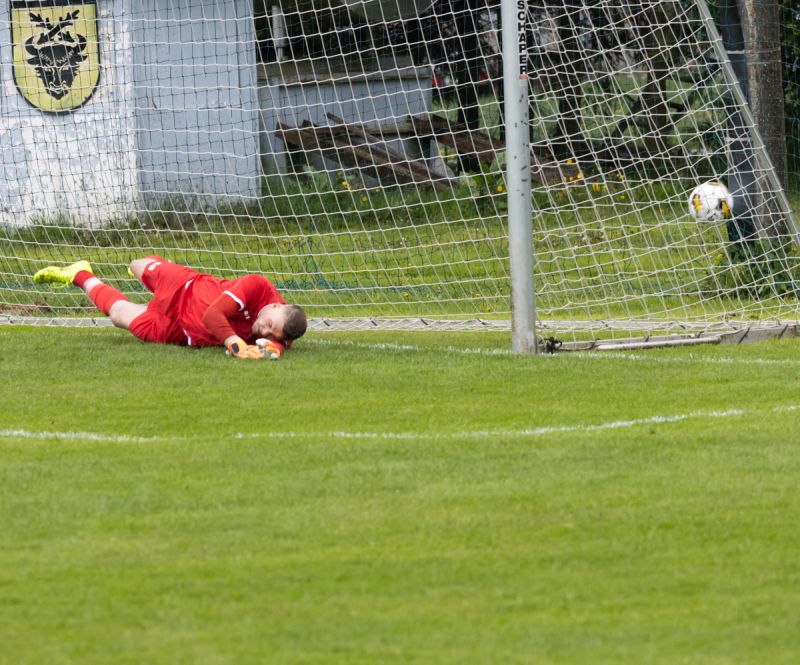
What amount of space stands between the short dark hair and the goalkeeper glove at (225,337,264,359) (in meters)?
0.23

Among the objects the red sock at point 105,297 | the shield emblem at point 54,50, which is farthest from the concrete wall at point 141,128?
→ the red sock at point 105,297

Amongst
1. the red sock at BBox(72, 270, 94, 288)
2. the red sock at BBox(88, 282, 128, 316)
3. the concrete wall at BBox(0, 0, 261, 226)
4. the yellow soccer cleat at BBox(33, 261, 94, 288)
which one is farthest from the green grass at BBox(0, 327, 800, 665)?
the concrete wall at BBox(0, 0, 261, 226)

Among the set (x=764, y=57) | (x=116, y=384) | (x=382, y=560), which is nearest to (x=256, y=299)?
(x=116, y=384)

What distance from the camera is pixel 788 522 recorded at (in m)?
4.89

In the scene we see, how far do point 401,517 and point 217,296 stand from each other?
4.39 m

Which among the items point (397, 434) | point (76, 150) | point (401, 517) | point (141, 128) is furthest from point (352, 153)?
point (401, 517)

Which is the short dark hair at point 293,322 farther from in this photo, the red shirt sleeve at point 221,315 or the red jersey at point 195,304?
the red shirt sleeve at point 221,315

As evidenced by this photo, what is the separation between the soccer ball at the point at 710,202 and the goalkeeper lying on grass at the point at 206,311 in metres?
3.58

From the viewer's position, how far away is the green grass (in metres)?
3.79

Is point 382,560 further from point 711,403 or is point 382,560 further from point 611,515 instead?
point 711,403

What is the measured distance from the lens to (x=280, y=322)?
898 centimetres

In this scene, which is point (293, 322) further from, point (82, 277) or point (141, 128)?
point (141, 128)

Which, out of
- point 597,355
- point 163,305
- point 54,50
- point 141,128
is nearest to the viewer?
point 597,355

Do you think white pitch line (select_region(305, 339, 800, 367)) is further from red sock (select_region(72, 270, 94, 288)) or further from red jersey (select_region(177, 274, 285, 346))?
red sock (select_region(72, 270, 94, 288))
